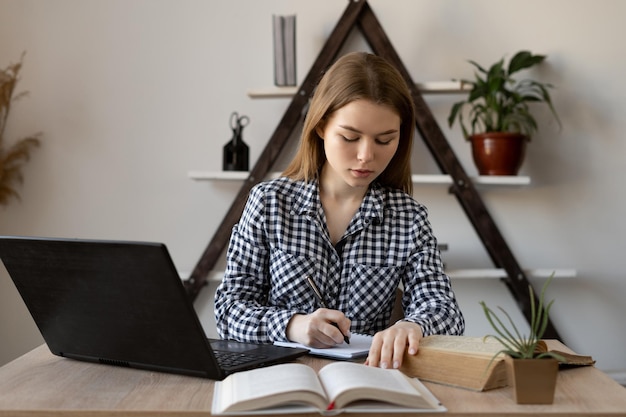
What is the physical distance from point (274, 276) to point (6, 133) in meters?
2.22

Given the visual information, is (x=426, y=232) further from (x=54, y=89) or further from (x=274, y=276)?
(x=54, y=89)

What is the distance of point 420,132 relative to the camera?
3451 millimetres

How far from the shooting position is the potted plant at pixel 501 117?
3.33 meters

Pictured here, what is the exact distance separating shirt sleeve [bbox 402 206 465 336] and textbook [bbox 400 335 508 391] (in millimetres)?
255

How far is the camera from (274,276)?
181 cm

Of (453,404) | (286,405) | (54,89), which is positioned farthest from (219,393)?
(54,89)

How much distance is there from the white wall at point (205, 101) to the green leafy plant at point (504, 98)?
0.33 ft

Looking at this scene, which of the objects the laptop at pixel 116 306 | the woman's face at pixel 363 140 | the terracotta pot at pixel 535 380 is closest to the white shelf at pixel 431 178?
the woman's face at pixel 363 140

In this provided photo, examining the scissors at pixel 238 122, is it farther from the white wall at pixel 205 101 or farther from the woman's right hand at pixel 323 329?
the woman's right hand at pixel 323 329

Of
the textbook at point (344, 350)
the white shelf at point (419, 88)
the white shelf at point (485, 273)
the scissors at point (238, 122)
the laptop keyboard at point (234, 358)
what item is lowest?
the white shelf at point (485, 273)

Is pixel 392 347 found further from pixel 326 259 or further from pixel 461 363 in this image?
pixel 326 259

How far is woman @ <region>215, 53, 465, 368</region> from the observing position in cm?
171

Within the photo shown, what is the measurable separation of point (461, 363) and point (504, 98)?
2.56 meters

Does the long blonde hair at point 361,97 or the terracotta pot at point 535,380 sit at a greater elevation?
the long blonde hair at point 361,97
